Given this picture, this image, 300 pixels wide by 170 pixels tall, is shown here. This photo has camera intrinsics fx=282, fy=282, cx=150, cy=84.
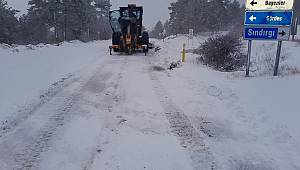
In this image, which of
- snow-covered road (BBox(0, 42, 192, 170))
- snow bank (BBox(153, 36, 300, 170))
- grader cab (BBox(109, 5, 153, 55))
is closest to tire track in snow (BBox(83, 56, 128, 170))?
snow-covered road (BBox(0, 42, 192, 170))

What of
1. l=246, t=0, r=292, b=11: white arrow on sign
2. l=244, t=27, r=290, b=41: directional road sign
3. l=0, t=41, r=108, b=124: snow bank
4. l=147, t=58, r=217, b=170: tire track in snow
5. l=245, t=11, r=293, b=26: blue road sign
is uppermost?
l=246, t=0, r=292, b=11: white arrow on sign

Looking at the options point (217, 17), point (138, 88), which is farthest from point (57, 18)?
point (138, 88)

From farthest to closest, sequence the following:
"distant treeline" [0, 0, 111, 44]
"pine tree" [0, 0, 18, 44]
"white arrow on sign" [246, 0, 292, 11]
Result: "distant treeline" [0, 0, 111, 44] < "pine tree" [0, 0, 18, 44] < "white arrow on sign" [246, 0, 292, 11]

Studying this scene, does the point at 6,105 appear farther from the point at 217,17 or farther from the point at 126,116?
the point at 217,17

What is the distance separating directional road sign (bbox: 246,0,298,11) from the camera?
9336mm

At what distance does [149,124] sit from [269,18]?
6.36m

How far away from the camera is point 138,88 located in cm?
904

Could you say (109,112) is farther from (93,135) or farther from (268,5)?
(268,5)

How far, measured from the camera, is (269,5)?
9.64m

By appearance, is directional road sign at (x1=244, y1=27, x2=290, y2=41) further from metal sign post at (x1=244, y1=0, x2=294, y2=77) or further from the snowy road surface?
the snowy road surface

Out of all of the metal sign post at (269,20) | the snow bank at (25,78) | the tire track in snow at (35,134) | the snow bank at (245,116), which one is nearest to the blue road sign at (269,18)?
the metal sign post at (269,20)

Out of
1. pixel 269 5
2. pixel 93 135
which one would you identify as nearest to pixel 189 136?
pixel 93 135

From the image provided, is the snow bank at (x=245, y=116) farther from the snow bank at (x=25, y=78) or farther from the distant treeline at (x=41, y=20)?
the distant treeline at (x=41, y=20)

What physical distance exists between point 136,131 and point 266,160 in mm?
2396
